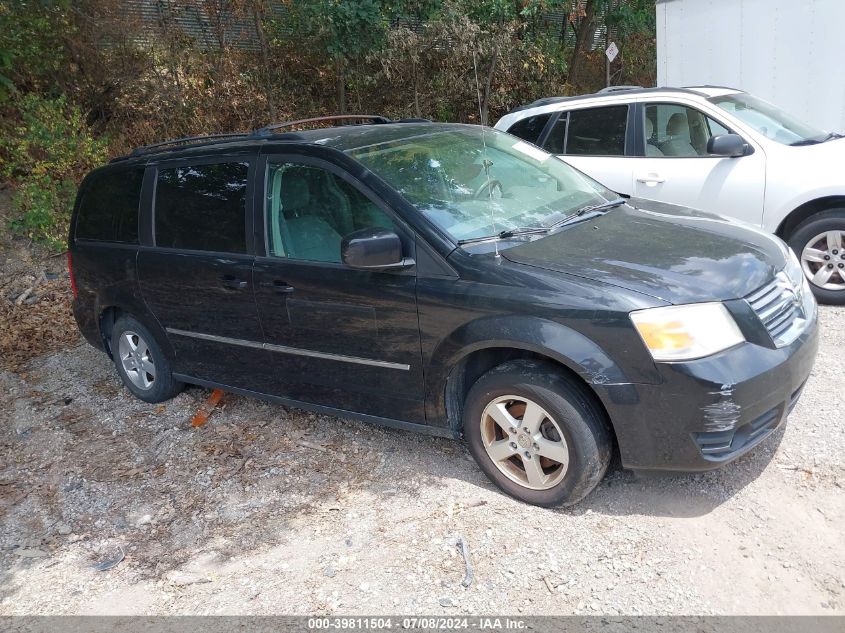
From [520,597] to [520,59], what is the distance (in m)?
11.8

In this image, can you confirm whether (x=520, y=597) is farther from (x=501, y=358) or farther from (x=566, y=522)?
(x=501, y=358)

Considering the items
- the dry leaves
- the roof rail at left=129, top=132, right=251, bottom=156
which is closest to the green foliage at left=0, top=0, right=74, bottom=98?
the dry leaves

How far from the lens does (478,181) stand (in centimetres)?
420

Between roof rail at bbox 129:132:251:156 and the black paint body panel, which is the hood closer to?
the black paint body panel

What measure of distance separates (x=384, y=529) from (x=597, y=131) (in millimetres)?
4658

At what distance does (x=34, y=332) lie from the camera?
7359mm

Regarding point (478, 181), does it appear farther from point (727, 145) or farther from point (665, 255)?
point (727, 145)

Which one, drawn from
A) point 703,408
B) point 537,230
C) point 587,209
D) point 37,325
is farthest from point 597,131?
point 37,325

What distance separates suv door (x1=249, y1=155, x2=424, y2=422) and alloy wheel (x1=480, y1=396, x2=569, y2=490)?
0.44 m

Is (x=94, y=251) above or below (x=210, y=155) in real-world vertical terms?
below

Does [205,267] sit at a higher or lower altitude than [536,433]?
higher

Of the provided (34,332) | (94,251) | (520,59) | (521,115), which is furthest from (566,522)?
(520,59)

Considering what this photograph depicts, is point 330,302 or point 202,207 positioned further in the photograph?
point 202,207

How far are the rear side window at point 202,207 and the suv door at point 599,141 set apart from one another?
3.44 m
